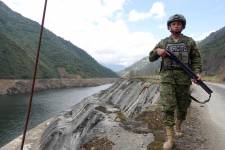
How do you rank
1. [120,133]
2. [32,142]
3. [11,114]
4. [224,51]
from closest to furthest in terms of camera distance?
[120,133] < [32,142] < [11,114] < [224,51]

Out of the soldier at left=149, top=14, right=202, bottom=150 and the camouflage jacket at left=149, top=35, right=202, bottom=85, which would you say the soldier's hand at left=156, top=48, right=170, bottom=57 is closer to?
the soldier at left=149, top=14, right=202, bottom=150

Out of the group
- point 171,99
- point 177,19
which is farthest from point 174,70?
point 177,19

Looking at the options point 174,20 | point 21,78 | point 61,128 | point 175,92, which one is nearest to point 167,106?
point 175,92

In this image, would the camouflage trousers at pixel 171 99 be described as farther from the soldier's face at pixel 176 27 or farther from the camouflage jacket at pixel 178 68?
the soldier's face at pixel 176 27

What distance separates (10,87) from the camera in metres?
121

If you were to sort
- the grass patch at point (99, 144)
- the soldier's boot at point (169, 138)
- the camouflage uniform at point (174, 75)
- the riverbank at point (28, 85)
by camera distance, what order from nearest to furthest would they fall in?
1. the camouflage uniform at point (174, 75)
2. the soldier's boot at point (169, 138)
3. the grass patch at point (99, 144)
4. the riverbank at point (28, 85)

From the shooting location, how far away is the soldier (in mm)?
9062

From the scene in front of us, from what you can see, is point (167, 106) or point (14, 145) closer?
point (167, 106)

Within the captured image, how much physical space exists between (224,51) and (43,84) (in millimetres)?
68031

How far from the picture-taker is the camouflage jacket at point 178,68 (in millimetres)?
9180

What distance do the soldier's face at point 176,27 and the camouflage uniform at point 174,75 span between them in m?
0.27

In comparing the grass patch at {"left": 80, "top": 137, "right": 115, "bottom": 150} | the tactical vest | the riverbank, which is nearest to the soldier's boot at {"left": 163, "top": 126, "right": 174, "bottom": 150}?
the tactical vest

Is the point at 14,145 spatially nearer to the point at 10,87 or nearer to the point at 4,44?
the point at 10,87

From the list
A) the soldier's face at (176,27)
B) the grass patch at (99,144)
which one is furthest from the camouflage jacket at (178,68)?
the grass patch at (99,144)
